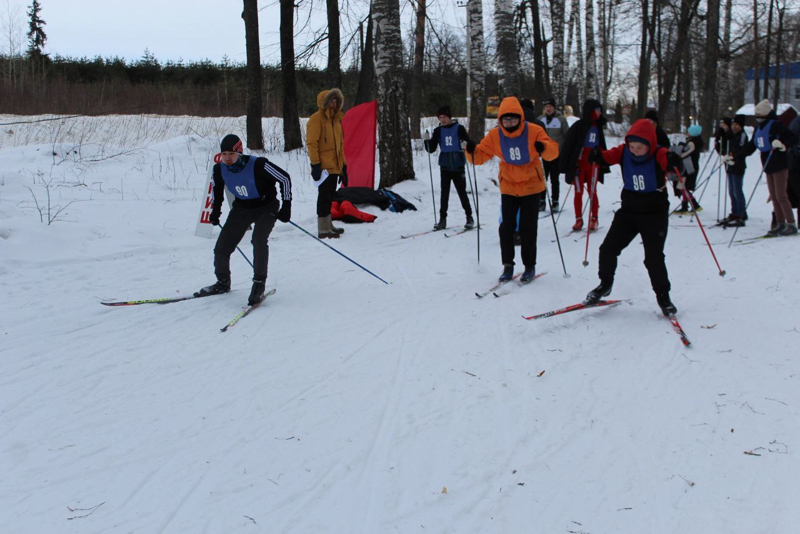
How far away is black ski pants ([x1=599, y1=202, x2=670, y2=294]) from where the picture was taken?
16.1 ft

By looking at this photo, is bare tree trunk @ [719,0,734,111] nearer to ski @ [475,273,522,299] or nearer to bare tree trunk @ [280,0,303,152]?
bare tree trunk @ [280,0,303,152]

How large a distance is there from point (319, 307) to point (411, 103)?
57.3 feet

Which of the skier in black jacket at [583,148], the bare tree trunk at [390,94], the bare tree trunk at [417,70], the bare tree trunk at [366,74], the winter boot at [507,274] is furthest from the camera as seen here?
the bare tree trunk at [417,70]

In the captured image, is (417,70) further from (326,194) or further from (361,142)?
(326,194)

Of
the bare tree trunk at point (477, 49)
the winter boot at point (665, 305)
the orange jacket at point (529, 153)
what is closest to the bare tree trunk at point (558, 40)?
the bare tree trunk at point (477, 49)

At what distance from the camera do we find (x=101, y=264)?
694cm

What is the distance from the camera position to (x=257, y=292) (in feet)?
18.7

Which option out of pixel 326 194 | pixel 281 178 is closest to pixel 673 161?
pixel 281 178

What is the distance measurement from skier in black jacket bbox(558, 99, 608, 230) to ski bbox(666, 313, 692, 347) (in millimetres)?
2312

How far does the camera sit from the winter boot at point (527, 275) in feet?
20.3

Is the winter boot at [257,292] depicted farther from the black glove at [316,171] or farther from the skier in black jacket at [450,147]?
the skier in black jacket at [450,147]

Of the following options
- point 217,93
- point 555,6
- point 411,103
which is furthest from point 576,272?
point 217,93

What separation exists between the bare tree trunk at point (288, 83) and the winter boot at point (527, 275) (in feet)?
32.6

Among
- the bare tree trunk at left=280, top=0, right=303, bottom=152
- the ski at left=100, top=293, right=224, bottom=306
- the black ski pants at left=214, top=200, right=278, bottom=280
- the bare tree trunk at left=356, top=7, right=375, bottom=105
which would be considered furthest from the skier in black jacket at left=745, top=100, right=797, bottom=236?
the bare tree trunk at left=280, top=0, right=303, bottom=152
